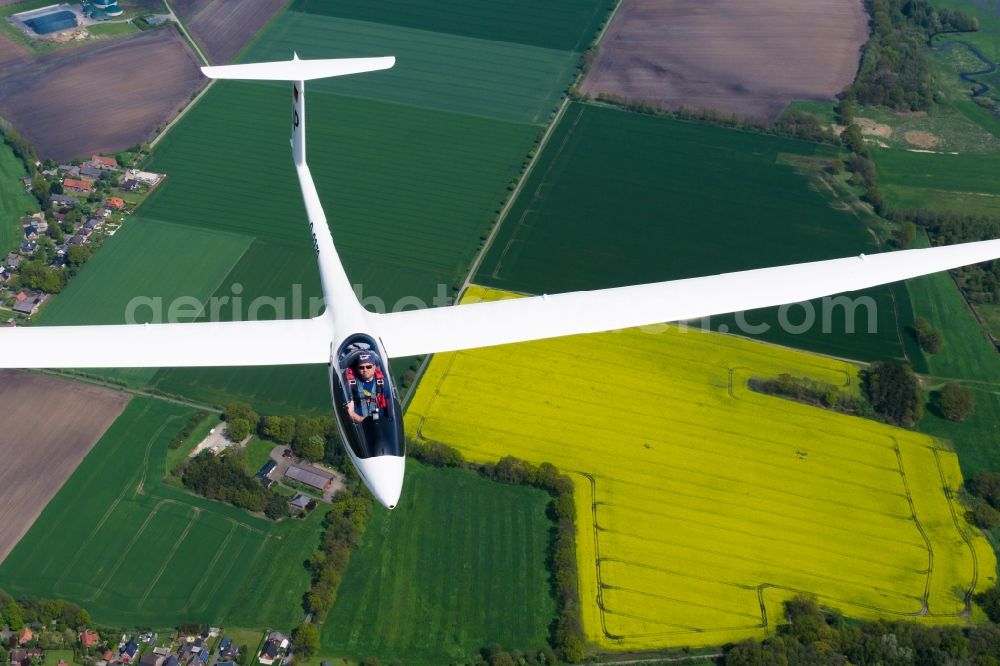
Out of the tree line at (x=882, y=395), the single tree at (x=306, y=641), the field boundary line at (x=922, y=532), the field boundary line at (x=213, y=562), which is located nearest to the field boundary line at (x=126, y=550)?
the field boundary line at (x=213, y=562)

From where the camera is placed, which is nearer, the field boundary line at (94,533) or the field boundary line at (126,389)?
the field boundary line at (94,533)

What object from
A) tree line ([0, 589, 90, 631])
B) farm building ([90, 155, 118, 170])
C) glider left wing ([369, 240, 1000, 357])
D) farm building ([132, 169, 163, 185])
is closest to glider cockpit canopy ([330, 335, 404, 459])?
glider left wing ([369, 240, 1000, 357])

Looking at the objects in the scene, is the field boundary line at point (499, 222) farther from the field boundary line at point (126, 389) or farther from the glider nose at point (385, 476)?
the glider nose at point (385, 476)

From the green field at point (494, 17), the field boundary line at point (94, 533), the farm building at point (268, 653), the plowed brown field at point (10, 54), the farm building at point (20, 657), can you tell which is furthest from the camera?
the green field at point (494, 17)

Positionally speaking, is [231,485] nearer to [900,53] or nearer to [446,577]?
[446,577]

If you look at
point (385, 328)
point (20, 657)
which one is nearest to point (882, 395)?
point (385, 328)

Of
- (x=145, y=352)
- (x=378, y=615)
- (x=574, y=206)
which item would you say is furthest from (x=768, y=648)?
(x=574, y=206)

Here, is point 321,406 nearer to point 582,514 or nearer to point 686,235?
point 582,514
